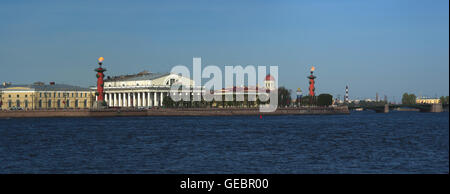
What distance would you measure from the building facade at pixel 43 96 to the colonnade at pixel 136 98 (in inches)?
148

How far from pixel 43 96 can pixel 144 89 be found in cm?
1707

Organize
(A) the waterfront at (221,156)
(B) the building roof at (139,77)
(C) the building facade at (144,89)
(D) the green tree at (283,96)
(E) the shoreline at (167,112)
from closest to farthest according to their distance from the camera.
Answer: (A) the waterfront at (221,156), (E) the shoreline at (167,112), (C) the building facade at (144,89), (D) the green tree at (283,96), (B) the building roof at (139,77)

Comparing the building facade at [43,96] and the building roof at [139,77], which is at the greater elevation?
the building roof at [139,77]

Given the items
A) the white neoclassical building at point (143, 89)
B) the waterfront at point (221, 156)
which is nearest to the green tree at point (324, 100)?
the white neoclassical building at point (143, 89)

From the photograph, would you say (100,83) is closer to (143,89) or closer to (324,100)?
(143,89)

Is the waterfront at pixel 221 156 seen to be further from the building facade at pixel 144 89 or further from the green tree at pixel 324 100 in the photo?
the green tree at pixel 324 100

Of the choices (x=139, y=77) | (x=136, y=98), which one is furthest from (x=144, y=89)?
(x=139, y=77)

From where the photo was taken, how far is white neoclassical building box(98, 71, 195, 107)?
11112cm

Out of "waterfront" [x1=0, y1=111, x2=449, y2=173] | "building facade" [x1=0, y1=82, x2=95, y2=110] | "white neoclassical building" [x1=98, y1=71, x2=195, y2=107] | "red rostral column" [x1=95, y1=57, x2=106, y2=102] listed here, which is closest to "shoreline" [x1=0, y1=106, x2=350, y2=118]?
"red rostral column" [x1=95, y1=57, x2=106, y2=102]

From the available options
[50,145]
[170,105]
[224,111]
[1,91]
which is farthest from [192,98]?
[50,145]

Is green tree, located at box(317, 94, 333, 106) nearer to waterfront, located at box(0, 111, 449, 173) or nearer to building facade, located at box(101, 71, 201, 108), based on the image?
building facade, located at box(101, 71, 201, 108)

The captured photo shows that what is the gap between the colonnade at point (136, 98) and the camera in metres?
111

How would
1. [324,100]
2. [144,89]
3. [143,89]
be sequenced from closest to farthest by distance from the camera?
[144,89], [143,89], [324,100]

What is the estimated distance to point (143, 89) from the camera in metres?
111
